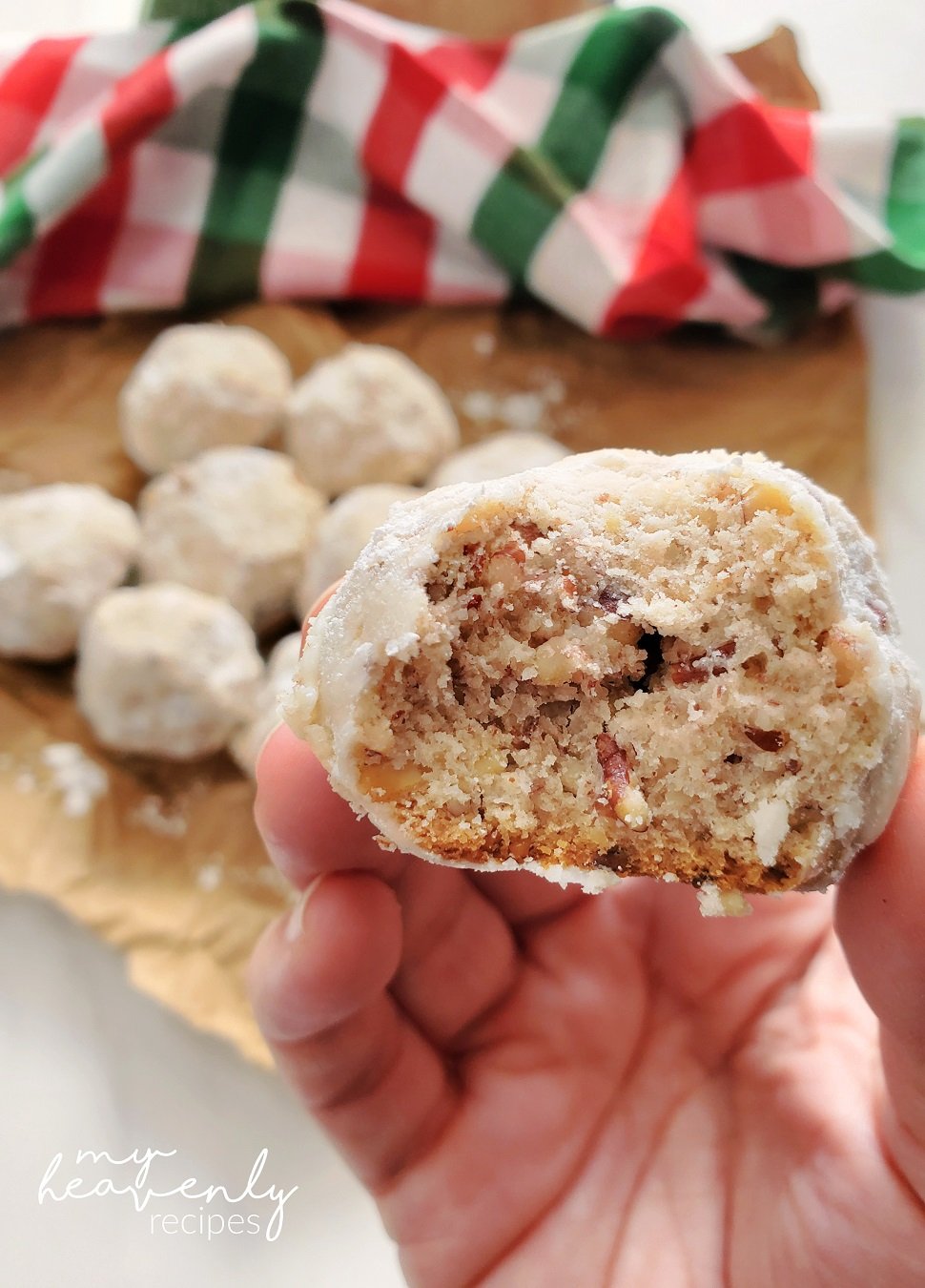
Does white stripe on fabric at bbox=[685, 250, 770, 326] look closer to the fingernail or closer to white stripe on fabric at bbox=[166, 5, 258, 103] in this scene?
white stripe on fabric at bbox=[166, 5, 258, 103]

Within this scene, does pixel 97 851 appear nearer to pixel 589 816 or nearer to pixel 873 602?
pixel 589 816

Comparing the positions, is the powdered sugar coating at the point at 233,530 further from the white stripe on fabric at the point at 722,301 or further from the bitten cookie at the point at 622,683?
the bitten cookie at the point at 622,683

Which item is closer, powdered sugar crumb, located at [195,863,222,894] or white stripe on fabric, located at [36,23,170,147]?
powdered sugar crumb, located at [195,863,222,894]

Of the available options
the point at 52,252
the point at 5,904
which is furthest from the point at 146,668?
the point at 52,252

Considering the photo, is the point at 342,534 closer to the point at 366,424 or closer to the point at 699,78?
the point at 366,424

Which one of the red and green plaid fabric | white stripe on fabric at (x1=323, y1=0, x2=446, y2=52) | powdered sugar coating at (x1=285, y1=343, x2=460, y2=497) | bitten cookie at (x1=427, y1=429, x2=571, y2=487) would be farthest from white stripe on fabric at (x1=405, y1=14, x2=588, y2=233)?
bitten cookie at (x1=427, y1=429, x2=571, y2=487)
